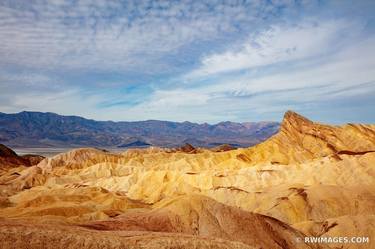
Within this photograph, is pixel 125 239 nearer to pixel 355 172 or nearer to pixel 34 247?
pixel 34 247

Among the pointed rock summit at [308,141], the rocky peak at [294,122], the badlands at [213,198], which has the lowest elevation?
the badlands at [213,198]

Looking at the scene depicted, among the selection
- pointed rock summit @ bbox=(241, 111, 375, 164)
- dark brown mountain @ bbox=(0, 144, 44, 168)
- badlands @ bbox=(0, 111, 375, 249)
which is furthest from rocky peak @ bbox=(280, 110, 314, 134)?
dark brown mountain @ bbox=(0, 144, 44, 168)

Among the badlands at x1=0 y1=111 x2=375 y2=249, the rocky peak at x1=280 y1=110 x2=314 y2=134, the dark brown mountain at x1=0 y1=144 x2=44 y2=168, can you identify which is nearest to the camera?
the badlands at x1=0 y1=111 x2=375 y2=249

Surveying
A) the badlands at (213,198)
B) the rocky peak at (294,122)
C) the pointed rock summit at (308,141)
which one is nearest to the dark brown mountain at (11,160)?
the badlands at (213,198)

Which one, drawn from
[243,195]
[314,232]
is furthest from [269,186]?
[314,232]

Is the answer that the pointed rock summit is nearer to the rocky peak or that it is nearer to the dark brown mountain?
the rocky peak

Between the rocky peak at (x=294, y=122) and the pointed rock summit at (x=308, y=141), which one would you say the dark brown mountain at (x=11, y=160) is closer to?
the pointed rock summit at (x=308, y=141)

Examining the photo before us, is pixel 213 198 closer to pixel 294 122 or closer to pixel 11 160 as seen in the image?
pixel 294 122

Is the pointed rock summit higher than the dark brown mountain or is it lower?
higher
